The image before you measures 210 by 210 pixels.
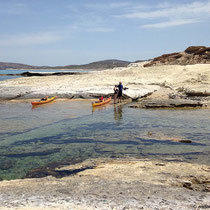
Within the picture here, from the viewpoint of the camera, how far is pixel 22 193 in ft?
13.4

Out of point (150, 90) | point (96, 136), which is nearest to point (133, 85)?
point (150, 90)

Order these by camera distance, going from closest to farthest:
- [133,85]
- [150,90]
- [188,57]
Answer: [150,90]
[133,85]
[188,57]

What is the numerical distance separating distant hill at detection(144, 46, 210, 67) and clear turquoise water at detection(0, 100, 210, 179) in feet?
90.7

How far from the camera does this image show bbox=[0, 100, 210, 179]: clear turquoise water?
7.38 m

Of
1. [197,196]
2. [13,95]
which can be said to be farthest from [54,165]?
[13,95]

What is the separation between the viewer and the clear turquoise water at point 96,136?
7375 millimetres

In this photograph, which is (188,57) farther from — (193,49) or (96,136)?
(96,136)

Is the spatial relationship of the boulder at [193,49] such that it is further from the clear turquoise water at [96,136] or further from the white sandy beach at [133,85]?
the clear turquoise water at [96,136]

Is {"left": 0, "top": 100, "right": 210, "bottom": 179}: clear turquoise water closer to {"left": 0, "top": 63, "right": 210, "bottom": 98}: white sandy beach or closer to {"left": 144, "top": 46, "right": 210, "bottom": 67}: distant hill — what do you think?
{"left": 0, "top": 63, "right": 210, "bottom": 98}: white sandy beach

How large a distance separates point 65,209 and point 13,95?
20041 millimetres

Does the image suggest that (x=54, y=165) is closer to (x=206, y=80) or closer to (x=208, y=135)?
(x=208, y=135)

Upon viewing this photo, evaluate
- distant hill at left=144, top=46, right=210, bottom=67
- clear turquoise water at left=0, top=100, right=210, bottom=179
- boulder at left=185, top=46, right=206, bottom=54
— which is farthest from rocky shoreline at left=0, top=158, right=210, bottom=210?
boulder at left=185, top=46, right=206, bottom=54

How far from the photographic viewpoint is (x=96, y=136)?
990 cm

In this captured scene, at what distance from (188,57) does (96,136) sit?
121 ft
